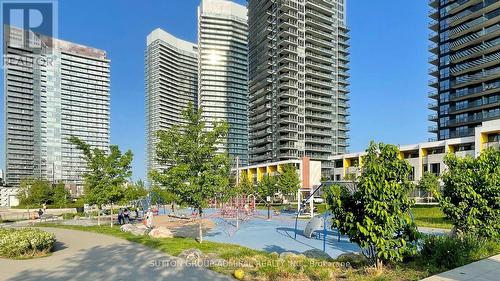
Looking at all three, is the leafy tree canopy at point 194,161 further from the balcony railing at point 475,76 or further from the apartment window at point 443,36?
the apartment window at point 443,36

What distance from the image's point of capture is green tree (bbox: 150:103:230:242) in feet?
60.3

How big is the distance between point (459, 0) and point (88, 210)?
8275 cm

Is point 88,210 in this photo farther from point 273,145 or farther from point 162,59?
point 162,59

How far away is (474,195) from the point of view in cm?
1335

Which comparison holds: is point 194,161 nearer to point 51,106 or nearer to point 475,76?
point 475,76

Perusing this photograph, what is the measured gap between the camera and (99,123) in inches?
6250

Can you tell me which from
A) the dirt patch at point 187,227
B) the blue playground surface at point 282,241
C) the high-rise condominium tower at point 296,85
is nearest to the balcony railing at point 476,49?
the high-rise condominium tower at point 296,85

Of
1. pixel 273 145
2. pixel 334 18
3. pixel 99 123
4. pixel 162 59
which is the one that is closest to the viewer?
pixel 273 145

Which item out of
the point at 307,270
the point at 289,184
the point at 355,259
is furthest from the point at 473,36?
the point at 307,270

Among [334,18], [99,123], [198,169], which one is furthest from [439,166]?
[99,123]

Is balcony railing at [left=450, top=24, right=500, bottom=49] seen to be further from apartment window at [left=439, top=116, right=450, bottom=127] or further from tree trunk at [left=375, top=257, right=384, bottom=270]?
tree trunk at [left=375, top=257, right=384, bottom=270]

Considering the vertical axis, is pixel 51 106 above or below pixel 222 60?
below

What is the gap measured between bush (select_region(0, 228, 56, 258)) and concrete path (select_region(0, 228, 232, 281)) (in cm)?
63

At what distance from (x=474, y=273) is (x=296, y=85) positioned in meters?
97.0
